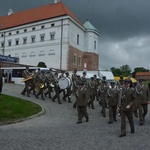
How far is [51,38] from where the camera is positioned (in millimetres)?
61156

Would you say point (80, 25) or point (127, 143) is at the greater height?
point (80, 25)

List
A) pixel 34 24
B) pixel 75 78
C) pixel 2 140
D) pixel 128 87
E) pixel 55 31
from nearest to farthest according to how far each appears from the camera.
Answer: pixel 2 140
pixel 128 87
pixel 75 78
pixel 55 31
pixel 34 24

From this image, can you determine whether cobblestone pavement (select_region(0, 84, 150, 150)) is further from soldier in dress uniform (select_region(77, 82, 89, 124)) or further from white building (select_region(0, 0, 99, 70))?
white building (select_region(0, 0, 99, 70))

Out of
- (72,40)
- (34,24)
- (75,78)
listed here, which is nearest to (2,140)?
(75,78)

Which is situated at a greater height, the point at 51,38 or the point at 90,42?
the point at 90,42

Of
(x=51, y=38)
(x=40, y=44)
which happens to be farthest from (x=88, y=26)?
(x=40, y=44)

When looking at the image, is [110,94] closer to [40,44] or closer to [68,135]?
[68,135]

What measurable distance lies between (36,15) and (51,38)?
32.0 feet

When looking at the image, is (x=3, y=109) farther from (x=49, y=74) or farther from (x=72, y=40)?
(x=72, y=40)

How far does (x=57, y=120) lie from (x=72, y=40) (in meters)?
49.1

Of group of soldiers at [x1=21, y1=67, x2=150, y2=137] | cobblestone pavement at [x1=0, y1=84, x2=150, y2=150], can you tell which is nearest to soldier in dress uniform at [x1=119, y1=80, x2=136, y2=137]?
group of soldiers at [x1=21, y1=67, x2=150, y2=137]

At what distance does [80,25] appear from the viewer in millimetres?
65000

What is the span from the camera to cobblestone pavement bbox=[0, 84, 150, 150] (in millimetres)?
7842

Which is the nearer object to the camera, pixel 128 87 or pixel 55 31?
pixel 128 87
